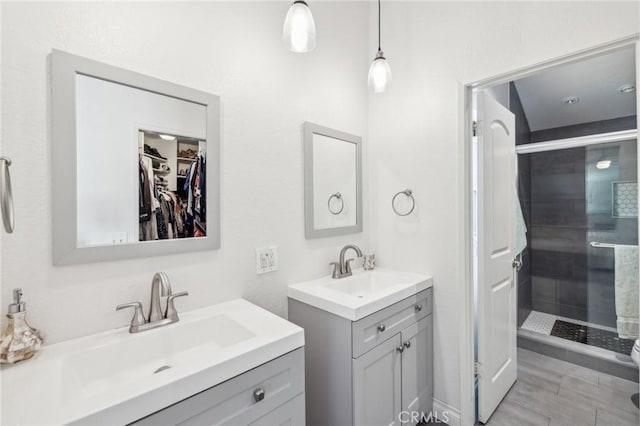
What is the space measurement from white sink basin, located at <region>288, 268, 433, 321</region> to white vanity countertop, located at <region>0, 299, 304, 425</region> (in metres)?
0.31

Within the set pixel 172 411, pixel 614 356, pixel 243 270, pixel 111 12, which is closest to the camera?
pixel 172 411

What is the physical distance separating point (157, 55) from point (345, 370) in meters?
1.56

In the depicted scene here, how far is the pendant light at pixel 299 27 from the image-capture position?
45.9 inches

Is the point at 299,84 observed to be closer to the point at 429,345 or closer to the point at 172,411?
the point at 172,411

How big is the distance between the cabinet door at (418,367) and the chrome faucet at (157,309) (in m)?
1.15

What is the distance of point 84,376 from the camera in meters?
0.88

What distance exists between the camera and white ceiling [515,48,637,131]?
2.30 meters

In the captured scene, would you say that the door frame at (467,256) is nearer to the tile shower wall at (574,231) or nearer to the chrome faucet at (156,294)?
the chrome faucet at (156,294)

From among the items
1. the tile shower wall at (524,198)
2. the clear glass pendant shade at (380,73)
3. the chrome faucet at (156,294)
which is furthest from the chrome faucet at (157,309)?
the tile shower wall at (524,198)

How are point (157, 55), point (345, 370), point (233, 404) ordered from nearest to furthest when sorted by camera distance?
point (233, 404)
point (157, 55)
point (345, 370)

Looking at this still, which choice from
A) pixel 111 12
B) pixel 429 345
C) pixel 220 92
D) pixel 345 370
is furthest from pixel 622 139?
pixel 111 12

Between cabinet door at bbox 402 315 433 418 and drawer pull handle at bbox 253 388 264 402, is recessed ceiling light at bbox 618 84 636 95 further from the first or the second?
drawer pull handle at bbox 253 388 264 402

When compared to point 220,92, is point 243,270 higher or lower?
lower

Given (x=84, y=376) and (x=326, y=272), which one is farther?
(x=326, y=272)
